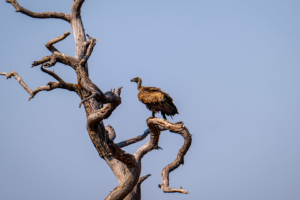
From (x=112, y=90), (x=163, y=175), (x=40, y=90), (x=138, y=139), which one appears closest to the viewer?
(x=163, y=175)

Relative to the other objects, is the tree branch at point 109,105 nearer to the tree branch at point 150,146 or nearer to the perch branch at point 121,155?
the perch branch at point 121,155

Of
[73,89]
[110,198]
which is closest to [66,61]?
[73,89]

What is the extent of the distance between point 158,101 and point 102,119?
1.27 meters

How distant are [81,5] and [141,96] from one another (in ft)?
9.59

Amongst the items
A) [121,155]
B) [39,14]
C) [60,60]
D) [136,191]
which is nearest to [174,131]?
[121,155]

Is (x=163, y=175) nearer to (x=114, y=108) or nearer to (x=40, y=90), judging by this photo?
(x=114, y=108)

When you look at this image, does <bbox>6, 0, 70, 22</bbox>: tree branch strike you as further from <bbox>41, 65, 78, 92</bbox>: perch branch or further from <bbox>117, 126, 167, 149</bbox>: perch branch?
<bbox>117, 126, 167, 149</bbox>: perch branch

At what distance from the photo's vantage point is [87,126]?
8.57 metres

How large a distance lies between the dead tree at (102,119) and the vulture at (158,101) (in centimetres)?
42

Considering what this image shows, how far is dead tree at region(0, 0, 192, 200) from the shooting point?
25.2ft

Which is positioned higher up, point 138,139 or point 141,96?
point 141,96

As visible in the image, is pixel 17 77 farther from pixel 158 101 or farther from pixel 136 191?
pixel 136 191

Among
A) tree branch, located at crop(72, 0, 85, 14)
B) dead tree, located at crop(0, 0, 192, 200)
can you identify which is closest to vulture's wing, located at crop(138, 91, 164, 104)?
dead tree, located at crop(0, 0, 192, 200)

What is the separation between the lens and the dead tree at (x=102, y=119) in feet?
25.2
